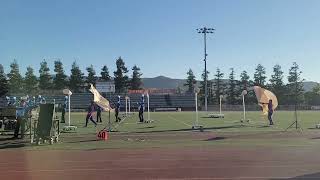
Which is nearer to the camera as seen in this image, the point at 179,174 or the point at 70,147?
the point at 179,174

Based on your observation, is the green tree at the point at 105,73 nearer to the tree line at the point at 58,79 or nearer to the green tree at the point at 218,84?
the tree line at the point at 58,79

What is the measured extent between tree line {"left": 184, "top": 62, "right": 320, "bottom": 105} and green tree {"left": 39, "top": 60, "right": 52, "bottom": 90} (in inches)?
1216

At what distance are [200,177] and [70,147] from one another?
368 inches

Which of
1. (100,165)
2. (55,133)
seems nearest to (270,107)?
(55,133)

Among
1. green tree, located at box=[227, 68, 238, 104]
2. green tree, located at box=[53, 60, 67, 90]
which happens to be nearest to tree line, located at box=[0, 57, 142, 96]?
green tree, located at box=[53, 60, 67, 90]

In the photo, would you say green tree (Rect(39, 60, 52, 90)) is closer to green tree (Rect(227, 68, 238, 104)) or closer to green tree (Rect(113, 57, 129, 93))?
green tree (Rect(113, 57, 129, 93))

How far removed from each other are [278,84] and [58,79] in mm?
48120

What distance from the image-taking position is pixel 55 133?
24.0 m

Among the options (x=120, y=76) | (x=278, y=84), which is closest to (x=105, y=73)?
(x=120, y=76)

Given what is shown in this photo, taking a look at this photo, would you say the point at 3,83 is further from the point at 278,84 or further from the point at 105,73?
the point at 278,84

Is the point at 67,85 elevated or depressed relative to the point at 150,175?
elevated

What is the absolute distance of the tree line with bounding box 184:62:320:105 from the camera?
120m

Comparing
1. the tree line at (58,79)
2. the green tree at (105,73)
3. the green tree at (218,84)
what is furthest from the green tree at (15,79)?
the green tree at (218,84)

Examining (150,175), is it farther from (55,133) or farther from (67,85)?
(67,85)
